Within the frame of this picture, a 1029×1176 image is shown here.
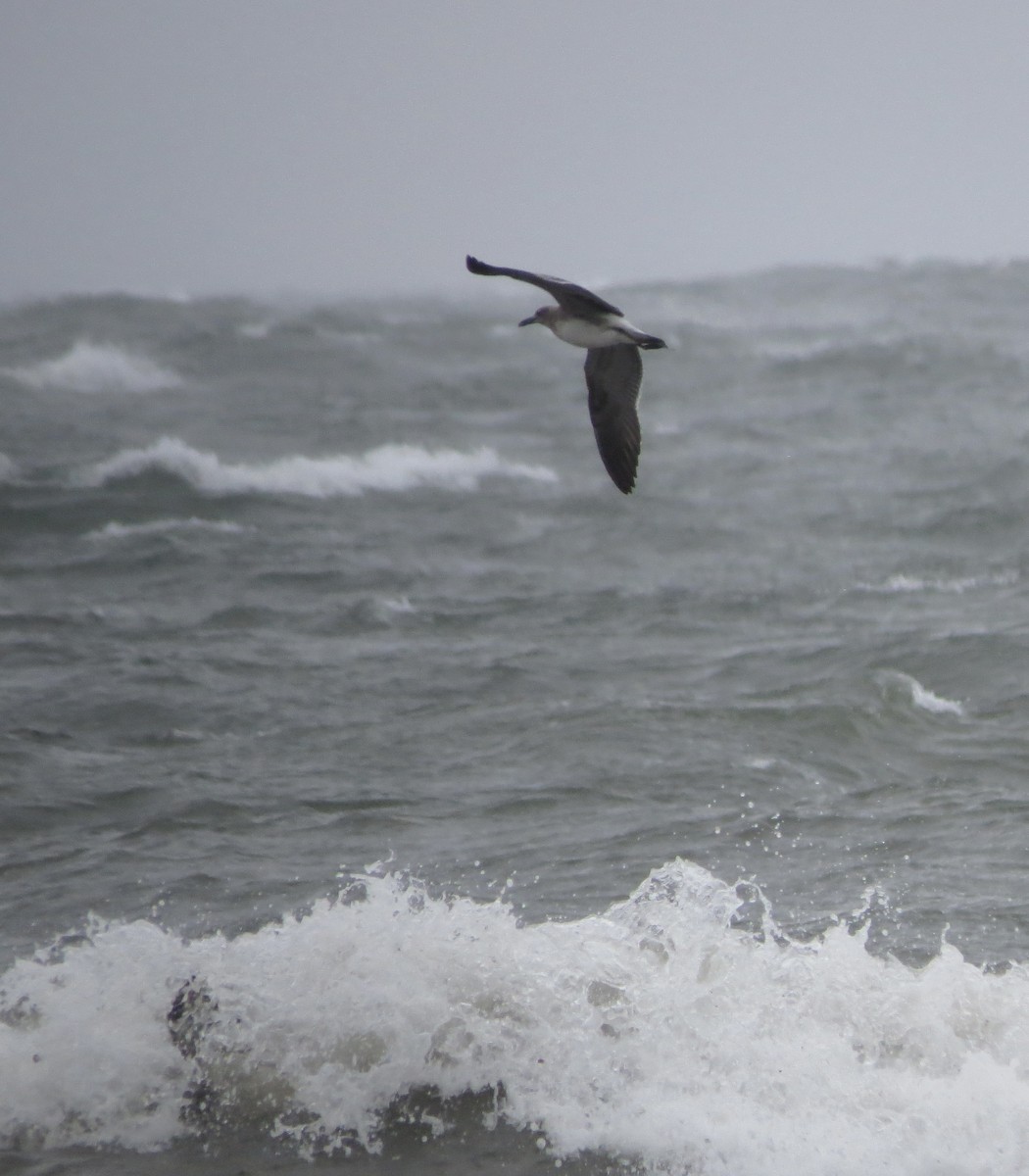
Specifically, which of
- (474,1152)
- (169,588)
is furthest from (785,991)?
(169,588)

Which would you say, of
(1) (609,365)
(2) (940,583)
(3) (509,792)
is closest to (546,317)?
(1) (609,365)

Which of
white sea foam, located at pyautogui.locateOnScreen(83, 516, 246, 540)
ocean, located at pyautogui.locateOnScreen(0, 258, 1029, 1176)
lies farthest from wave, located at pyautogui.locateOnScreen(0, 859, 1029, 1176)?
white sea foam, located at pyautogui.locateOnScreen(83, 516, 246, 540)

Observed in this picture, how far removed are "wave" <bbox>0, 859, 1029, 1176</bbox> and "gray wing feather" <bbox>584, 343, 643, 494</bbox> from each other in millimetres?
1888

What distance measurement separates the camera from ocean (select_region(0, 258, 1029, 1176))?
6227 mm

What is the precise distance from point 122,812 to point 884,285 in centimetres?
2941

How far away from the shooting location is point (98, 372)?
24.8 metres

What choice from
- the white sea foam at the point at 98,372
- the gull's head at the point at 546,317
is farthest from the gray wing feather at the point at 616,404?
the white sea foam at the point at 98,372

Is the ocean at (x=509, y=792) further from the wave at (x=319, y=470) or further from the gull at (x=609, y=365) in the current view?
the gull at (x=609, y=365)

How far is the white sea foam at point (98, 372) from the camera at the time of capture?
24.0 meters

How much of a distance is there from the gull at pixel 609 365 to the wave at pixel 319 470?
10946mm

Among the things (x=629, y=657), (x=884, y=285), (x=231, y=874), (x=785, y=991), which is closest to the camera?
(x=785, y=991)

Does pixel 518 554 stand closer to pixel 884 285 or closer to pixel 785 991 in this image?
pixel 785 991

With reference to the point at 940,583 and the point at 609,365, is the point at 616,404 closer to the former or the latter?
the point at 609,365

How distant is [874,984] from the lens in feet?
22.2
